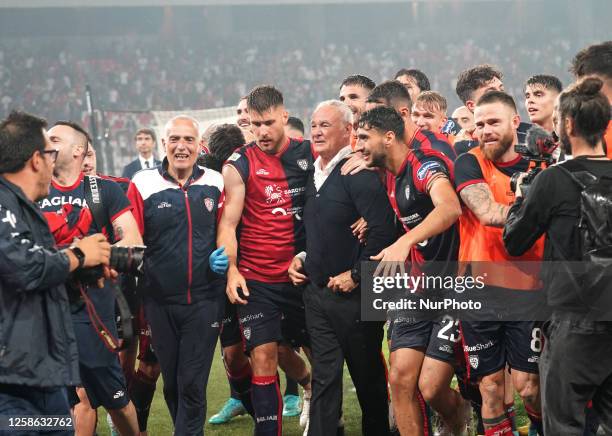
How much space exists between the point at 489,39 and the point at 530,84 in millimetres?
23924

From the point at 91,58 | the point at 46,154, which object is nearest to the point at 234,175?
the point at 46,154

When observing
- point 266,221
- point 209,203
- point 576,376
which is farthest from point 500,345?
point 209,203

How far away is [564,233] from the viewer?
13.9 ft

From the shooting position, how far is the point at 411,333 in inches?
224

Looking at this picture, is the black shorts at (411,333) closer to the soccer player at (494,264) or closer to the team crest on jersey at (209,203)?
the soccer player at (494,264)

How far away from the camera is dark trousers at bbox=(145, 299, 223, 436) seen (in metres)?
5.88

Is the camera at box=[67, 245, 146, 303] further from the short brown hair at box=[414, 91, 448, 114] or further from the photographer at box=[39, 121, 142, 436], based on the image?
the short brown hair at box=[414, 91, 448, 114]

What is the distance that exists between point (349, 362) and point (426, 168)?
54.2 inches

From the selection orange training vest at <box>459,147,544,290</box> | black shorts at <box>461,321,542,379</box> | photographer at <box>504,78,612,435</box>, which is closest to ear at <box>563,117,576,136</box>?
photographer at <box>504,78,612,435</box>

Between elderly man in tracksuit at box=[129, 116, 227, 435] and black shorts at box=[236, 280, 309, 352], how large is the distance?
9.2 inches

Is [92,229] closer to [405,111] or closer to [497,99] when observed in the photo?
[405,111]

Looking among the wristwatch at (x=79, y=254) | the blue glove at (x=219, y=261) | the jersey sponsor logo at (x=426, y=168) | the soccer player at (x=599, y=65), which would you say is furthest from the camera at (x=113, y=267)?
the soccer player at (x=599, y=65)

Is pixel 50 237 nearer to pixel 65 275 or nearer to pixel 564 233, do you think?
pixel 65 275

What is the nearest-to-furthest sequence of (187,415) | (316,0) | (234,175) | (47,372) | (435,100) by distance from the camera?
(47,372)
(187,415)
(234,175)
(435,100)
(316,0)
